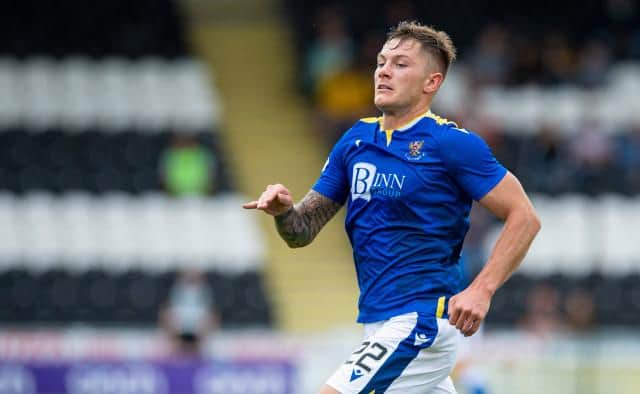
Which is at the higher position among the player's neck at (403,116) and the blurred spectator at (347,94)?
the player's neck at (403,116)

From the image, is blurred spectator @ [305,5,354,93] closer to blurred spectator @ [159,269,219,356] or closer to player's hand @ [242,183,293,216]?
blurred spectator @ [159,269,219,356]

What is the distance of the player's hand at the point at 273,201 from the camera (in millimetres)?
5094

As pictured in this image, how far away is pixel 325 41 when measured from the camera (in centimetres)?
1691

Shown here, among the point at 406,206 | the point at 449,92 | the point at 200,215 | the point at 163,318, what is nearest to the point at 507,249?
the point at 406,206

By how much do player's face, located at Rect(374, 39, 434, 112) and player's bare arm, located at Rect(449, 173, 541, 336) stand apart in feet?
1.84

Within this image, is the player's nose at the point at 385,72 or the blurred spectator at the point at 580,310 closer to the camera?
the player's nose at the point at 385,72

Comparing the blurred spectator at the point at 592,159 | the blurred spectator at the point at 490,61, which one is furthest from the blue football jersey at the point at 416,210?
the blurred spectator at the point at 490,61

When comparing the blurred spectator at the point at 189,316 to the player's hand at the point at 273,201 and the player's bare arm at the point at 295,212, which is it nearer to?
the player's bare arm at the point at 295,212

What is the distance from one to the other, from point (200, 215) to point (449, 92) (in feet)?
12.6

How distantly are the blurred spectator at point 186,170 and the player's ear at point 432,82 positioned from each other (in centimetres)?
1020

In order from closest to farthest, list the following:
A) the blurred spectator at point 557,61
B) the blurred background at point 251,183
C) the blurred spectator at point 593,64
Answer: the blurred background at point 251,183 → the blurred spectator at point 593,64 → the blurred spectator at point 557,61

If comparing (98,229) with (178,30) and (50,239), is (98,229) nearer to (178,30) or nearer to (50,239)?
(50,239)

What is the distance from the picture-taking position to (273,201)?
515cm

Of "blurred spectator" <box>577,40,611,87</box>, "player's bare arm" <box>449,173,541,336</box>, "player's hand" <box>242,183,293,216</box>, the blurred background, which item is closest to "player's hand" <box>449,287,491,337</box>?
"player's bare arm" <box>449,173,541,336</box>
